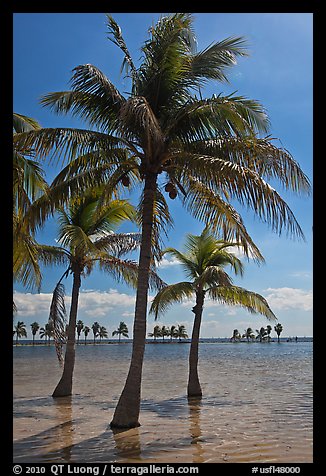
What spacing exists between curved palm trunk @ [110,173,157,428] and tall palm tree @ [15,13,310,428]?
23 millimetres

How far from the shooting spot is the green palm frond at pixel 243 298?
18203 mm

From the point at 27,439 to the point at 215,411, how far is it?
6.55 metres

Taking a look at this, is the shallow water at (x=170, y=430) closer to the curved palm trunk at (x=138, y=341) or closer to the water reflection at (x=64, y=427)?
the water reflection at (x=64, y=427)

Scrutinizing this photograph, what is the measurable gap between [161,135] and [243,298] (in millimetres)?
8681

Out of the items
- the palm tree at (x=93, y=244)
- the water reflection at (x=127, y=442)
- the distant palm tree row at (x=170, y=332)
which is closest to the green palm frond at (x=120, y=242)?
the palm tree at (x=93, y=244)

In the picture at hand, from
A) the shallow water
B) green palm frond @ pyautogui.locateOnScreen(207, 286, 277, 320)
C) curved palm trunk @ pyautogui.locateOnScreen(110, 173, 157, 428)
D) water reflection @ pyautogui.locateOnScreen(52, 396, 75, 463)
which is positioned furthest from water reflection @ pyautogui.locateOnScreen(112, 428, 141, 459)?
green palm frond @ pyautogui.locateOnScreen(207, 286, 277, 320)

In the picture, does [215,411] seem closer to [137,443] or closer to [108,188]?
[137,443]

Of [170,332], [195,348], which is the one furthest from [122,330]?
[195,348]

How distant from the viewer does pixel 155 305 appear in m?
19.1

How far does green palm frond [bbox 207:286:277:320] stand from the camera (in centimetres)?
1820

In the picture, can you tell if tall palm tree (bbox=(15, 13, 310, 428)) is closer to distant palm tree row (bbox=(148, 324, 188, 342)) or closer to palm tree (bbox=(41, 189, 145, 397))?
palm tree (bbox=(41, 189, 145, 397))

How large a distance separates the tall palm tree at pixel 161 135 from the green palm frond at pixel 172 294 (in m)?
6.09

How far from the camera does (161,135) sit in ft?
38.2
